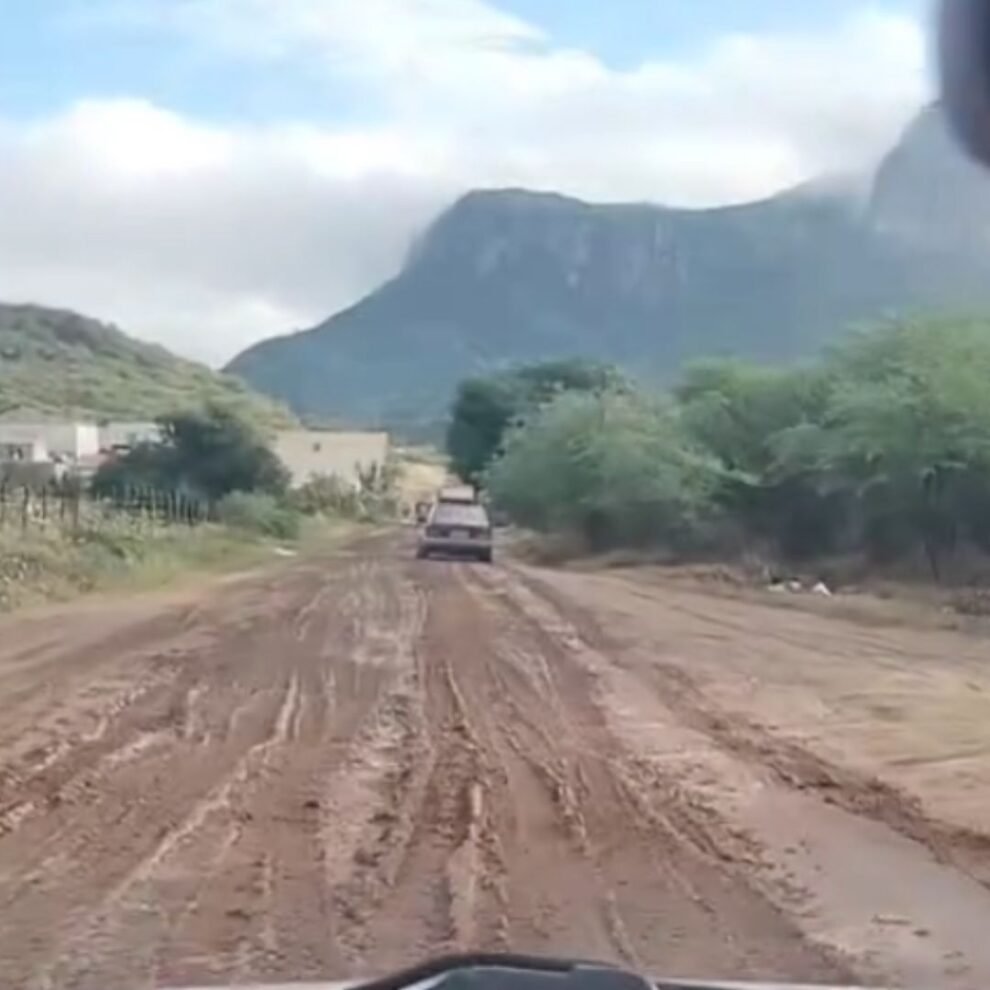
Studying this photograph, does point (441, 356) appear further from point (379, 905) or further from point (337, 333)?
point (379, 905)

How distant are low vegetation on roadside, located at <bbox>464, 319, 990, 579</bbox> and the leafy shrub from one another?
20.0 feet

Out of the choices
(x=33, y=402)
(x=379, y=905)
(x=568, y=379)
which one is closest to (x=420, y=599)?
(x=379, y=905)

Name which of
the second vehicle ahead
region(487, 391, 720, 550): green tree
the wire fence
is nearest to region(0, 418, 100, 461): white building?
the wire fence

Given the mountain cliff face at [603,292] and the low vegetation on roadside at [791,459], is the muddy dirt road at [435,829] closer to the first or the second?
the mountain cliff face at [603,292]

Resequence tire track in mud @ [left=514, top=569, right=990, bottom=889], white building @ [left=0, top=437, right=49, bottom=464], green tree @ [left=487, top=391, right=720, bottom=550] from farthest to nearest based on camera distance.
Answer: white building @ [left=0, top=437, right=49, bottom=464], green tree @ [left=487, top=391, right=720, bottom=550], tire track in mud @ [left=514, top=569, right=990, bottom=889]

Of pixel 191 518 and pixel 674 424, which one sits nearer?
pixel 674 424

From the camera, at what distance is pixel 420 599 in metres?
30.5

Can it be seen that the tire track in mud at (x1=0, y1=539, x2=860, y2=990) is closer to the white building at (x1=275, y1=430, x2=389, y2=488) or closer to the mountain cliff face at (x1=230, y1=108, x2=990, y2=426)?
the mountain cliff face at (x1=230, y1=108, x2=990, y2=426)

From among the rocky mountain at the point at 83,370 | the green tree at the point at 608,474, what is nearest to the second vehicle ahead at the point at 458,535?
the green tree at the point at 608,474

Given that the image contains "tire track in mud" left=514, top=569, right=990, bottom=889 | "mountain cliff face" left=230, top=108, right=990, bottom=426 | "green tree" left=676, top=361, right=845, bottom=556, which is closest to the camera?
"tire track in mud" left=514, top=569, right=990, bottom=889

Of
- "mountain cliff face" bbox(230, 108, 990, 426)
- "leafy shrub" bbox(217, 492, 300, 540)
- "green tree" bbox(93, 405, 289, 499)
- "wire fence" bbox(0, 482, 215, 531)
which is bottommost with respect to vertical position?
"leafy shrub" bbox(217, 492, 300, 540)

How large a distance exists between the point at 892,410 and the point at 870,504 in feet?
9.62

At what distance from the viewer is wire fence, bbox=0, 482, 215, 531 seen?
131 feet

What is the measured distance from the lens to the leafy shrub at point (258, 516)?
59000 millimetres
